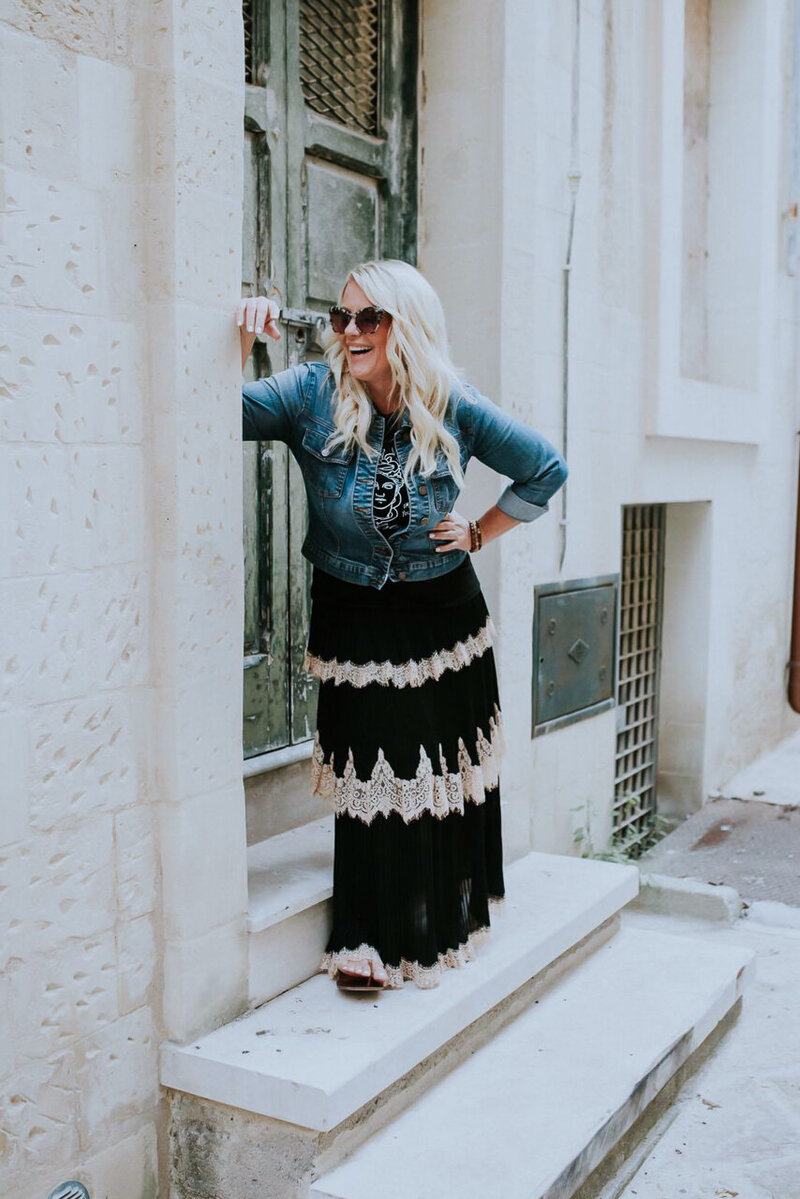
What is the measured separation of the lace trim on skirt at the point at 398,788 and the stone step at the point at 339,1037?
303 millimetres

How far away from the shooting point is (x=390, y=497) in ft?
10.0

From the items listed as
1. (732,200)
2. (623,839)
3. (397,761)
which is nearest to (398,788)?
(397,761)

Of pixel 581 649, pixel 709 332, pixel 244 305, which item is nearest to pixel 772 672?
pixel 709 332

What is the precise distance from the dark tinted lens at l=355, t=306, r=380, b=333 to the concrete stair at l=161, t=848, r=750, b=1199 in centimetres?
144

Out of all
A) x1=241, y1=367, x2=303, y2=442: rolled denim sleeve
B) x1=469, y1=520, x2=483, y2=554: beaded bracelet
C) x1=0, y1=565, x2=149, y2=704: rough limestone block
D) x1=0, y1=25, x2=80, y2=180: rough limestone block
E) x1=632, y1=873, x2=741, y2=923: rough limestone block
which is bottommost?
x1=632, y1=873, x2=741, y2=923: rough limestone block

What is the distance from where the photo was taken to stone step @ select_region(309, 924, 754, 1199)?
2.73m

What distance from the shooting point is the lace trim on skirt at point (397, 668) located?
3.18 meters

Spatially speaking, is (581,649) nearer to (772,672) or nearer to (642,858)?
(642,858)

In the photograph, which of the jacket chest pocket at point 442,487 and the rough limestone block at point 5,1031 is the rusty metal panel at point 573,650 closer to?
the jacket chest pocket at point 442,487

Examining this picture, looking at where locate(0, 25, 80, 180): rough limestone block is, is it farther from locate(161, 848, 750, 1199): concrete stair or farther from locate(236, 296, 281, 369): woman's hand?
locate(161, 848, 750, 1199): concrete stair

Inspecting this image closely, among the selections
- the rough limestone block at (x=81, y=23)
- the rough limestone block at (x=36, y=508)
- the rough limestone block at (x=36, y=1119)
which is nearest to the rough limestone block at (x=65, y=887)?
the rough limestone block at (x=36, y=1119)

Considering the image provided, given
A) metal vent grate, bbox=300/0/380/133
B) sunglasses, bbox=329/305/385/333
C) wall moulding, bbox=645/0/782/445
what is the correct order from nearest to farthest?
sunglasses, bbox=329/305/385/333, metal vent grate, bbox=300/0/380/133, wall moulding, bbox=645/0/782/445

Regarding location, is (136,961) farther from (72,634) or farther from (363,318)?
(363,318)

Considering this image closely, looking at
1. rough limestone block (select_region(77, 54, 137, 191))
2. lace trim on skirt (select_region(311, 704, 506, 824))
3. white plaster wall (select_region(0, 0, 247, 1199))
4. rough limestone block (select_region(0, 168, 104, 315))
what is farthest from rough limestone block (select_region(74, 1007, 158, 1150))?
rough limestone block (select_region(77, 54, 137, 191))
